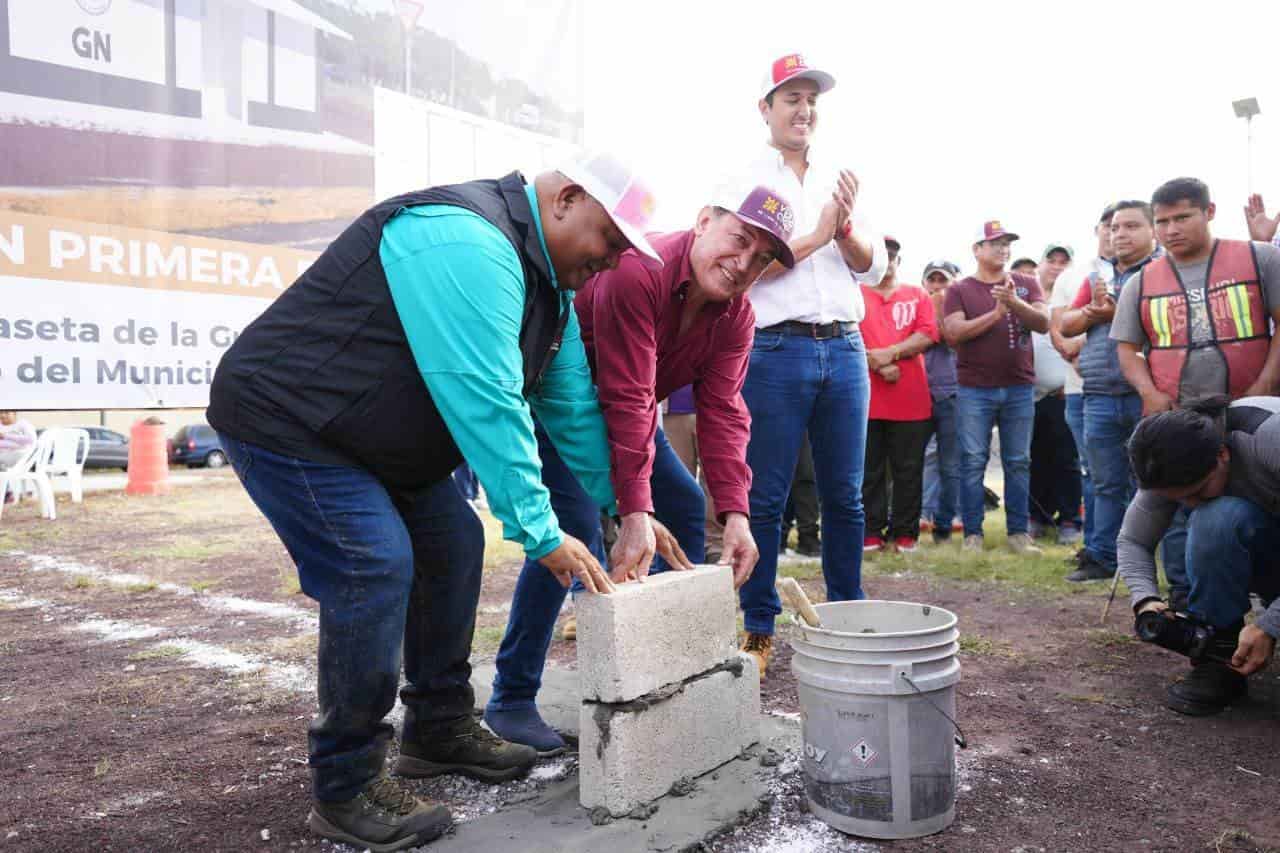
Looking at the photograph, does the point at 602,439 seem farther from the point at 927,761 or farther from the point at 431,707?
the point at 927,761

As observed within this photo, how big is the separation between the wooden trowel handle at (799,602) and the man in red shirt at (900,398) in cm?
424

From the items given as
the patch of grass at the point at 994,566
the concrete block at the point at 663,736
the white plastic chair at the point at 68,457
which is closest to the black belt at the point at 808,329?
the concrete block at the point at 663,736

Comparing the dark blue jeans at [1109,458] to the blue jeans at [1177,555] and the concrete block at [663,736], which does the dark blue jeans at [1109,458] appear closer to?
the blue jeans at [1177,555]

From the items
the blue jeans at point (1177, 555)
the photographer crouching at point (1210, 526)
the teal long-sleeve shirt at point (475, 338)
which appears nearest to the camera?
the teal long-sleeve shirt at point (475, 338)

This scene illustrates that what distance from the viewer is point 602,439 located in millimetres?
2787

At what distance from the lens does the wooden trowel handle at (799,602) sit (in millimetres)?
2436

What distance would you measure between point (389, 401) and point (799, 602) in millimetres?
1163

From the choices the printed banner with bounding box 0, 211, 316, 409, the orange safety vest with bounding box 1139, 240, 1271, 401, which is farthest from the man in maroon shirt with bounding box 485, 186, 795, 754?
the orange safety vest with bounding box 1139, 240, 1271, 401

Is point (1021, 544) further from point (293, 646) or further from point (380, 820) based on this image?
point (380, 820)

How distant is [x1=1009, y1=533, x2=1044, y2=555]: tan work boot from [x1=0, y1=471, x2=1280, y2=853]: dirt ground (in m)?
1.02

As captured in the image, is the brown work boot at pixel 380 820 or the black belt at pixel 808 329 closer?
the brown work boot at pixel 380 820

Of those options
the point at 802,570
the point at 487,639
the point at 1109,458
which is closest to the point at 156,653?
the point at 487,639

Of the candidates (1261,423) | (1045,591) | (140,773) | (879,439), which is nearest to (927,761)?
(1261,423)

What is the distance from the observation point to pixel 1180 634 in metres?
3.26
